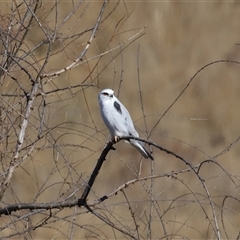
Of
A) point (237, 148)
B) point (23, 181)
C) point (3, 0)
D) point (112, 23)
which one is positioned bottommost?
point (23, 181)

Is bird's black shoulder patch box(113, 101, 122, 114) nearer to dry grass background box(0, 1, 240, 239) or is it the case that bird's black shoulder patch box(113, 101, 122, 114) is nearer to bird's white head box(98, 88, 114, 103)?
bird's white head box(98, 88, 114, 103)

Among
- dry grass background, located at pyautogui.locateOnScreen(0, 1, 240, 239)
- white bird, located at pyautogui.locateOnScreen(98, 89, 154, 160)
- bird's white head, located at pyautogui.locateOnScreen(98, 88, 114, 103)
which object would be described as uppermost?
dry grass background, located at pyautogui.locateOnScreen(0, 1, 240, 239)

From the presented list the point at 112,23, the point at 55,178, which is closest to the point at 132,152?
the point at 55,178

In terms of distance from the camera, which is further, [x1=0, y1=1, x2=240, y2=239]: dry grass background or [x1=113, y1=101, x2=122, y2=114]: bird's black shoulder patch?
[x1=0, y1=1, x2=240, y2=239]: dry grass background

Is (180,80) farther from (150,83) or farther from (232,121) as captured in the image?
(232,121)

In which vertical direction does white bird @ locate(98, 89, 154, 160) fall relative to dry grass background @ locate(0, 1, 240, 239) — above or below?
below

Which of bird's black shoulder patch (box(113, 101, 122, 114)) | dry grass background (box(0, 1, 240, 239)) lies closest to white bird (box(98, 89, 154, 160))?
bird's black shoulder patch (box(113, 101, 122, 114))

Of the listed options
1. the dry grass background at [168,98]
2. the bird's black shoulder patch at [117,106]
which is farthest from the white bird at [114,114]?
the dry grass background at [168,98]

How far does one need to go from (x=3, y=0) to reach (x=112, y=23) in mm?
1134

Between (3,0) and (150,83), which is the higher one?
(150,83)

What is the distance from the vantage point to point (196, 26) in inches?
181

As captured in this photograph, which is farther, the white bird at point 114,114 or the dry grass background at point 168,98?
the dry grass background at point 168,98

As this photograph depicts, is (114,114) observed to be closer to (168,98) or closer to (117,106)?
(117,106)

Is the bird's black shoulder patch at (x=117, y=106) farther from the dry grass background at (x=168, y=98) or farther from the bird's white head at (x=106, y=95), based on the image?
the dry grass background at (x=168, y=98)
